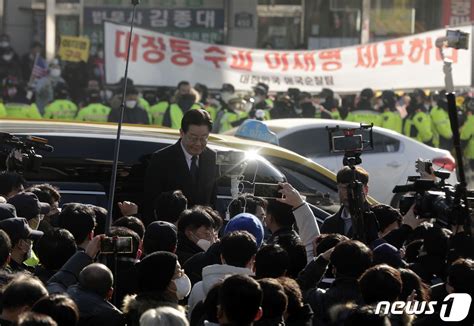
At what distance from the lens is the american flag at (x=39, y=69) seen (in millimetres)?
25422

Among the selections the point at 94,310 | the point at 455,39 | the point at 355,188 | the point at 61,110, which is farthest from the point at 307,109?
the point at 94,310

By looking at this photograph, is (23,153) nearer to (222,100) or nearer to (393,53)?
(222,100)

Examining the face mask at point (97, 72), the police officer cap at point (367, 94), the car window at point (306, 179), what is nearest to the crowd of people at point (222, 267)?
the car window at point (306, 179)

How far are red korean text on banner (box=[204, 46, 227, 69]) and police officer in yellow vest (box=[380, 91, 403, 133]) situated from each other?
2749 millimetres

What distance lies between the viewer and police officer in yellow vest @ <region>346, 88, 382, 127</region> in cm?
2111

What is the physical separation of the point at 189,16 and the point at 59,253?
23.8 metres

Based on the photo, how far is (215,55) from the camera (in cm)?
2277

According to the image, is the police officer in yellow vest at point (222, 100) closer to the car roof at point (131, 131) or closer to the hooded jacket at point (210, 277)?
the car roof at point (131, 131)

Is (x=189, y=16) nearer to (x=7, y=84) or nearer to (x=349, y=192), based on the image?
(x=7, y=84)

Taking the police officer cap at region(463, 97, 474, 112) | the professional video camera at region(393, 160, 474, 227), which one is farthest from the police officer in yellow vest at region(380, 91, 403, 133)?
the professional video camera at region(393, 160, 474, 227)

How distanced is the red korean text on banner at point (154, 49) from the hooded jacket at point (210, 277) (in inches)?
617

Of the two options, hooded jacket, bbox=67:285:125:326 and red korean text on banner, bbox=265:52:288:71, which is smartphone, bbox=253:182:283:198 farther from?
red korean text on banner, bbox=265:52:288:71

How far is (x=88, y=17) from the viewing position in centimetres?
3027

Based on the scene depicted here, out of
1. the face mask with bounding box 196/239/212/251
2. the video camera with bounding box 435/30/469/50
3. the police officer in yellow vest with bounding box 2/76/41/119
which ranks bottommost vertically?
the police officer in yellow vest with bounding box 2/76/41/119
